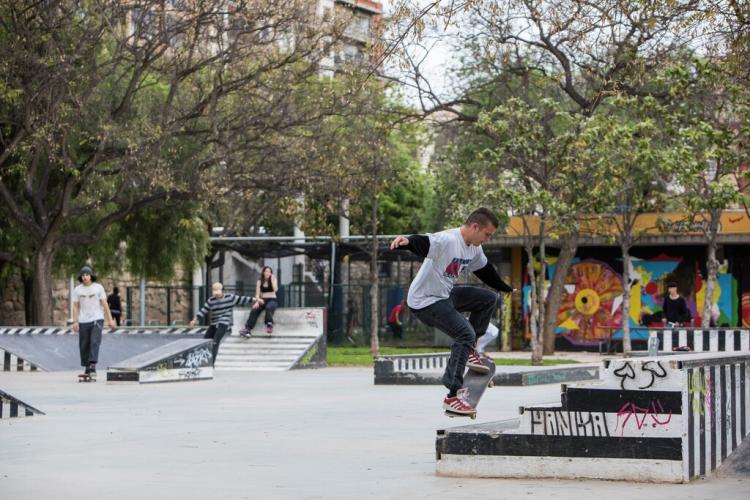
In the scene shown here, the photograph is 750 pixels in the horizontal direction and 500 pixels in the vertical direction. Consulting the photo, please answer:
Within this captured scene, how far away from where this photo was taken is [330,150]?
31.2m

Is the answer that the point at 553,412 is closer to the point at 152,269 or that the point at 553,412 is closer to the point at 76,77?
the point at 76,77

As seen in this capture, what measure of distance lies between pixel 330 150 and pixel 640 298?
1034 centimetres

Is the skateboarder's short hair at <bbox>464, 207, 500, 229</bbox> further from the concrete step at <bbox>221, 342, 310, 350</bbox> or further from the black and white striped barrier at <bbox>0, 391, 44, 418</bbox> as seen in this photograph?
the concrete step at <bbox>221, 342, 310, 350</bbox>

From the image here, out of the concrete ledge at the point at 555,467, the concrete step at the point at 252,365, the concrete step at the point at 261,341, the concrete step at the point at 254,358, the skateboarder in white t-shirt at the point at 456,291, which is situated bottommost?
the concrete step at the point at 252,365

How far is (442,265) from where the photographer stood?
9922 mm

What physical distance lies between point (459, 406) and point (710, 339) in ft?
23.9

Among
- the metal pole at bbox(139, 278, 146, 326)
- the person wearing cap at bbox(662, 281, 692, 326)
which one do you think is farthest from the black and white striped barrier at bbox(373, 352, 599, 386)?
the metal pole at bbox(139, 278, 146, 326)

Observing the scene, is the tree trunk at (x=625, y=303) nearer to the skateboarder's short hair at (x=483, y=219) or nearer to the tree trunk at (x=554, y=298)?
the tree trunk at (x=554, y=298)

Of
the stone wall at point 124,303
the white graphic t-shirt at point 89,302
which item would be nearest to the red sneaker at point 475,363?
the white graphic t-shirt at point 89,302

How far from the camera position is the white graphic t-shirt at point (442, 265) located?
9.80 m

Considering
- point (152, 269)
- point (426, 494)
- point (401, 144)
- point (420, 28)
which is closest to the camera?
point (426, 494)

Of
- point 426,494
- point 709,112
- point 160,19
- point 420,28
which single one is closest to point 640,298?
point 709,112

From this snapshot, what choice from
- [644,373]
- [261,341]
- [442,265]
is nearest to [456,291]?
[442,265]

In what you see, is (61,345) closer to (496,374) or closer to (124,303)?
(496,374)
